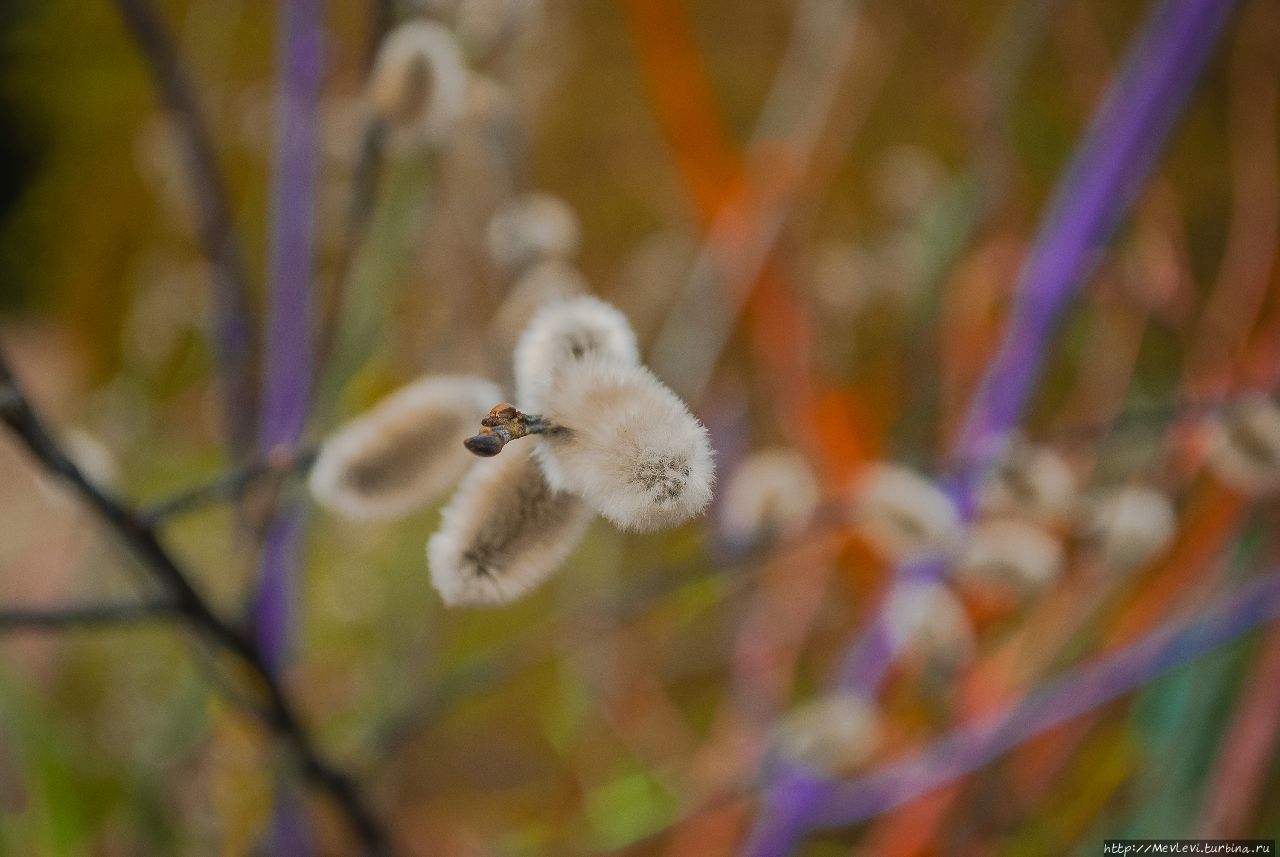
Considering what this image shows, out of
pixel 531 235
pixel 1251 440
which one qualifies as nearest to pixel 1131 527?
pixel 1251 440

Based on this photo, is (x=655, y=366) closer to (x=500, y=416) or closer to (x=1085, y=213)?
(x=1085, y=213)

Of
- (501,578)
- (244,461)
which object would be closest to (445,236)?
(244,461)

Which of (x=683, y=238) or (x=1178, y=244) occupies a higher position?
(x=683, y=238)

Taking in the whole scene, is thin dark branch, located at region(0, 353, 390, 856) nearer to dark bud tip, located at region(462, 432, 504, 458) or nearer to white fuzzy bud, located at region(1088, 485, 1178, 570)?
dark bud tip, located at region(462, 432, 504, 458)

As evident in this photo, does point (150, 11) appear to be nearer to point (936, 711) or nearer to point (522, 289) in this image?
point (522, 289)

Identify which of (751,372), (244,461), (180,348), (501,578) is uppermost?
(180,348)

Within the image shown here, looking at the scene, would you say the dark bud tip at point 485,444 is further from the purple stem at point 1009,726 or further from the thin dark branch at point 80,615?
the purple stem at point 1009,726
